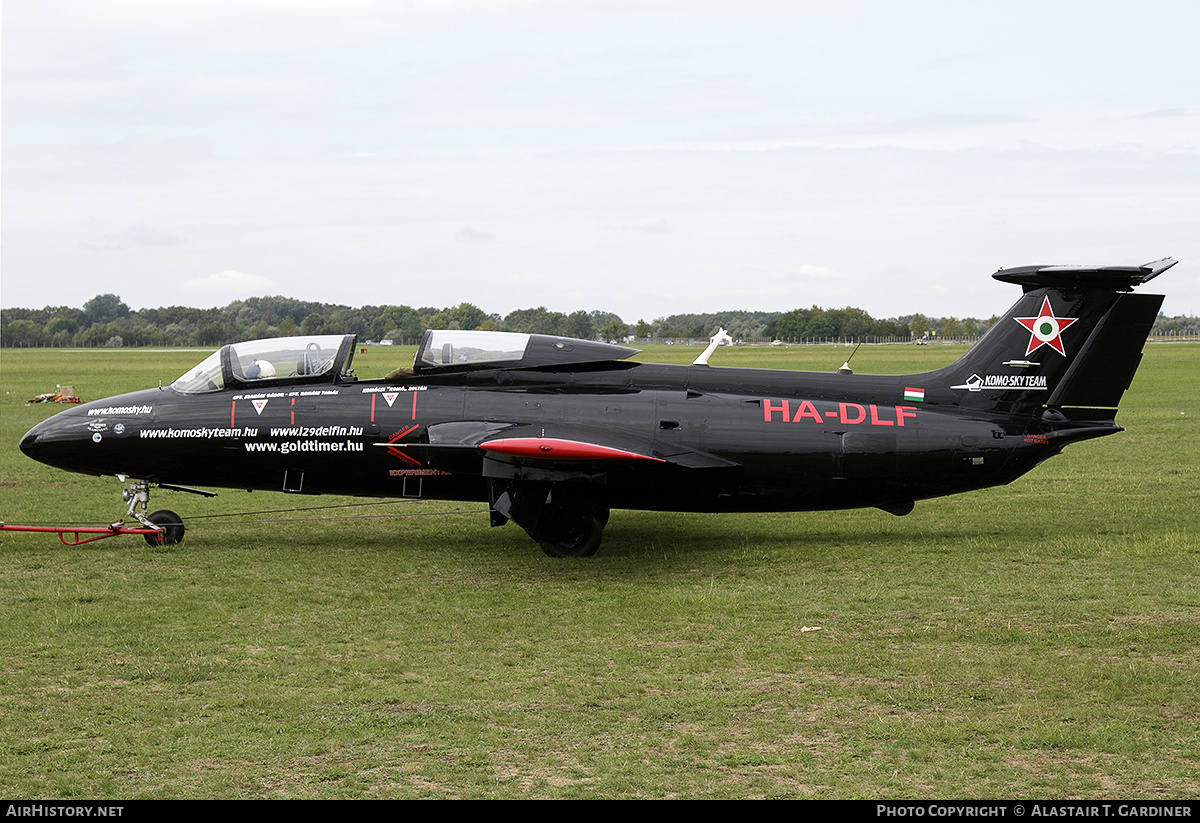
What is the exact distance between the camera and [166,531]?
15.0 m

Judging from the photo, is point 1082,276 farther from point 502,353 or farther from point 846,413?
point 502,353

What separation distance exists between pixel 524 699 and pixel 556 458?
4.89 meters

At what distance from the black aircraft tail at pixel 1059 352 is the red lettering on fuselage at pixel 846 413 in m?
0.46

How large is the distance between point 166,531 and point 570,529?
5.91m

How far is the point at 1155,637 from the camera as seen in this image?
9789 millimetres

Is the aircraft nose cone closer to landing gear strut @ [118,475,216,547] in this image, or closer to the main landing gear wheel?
landing gear strut @ [118,475,216,547]

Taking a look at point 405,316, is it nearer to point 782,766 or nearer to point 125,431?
point 125,431

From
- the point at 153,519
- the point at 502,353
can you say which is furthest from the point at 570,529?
the point at 153,519

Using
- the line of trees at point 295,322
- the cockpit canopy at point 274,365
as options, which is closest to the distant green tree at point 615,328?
the line of trees at point 295,322

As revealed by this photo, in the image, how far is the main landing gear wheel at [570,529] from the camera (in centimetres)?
1395

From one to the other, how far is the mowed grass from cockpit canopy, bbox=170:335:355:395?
2.36 metres

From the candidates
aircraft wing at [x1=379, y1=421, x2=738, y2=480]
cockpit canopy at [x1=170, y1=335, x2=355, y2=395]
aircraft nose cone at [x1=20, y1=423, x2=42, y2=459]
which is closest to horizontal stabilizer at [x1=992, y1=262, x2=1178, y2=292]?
aircraft wing at [x1=379, y1=421, x2=738, y2=480]

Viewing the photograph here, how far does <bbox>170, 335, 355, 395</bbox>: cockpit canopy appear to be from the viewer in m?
15.1
